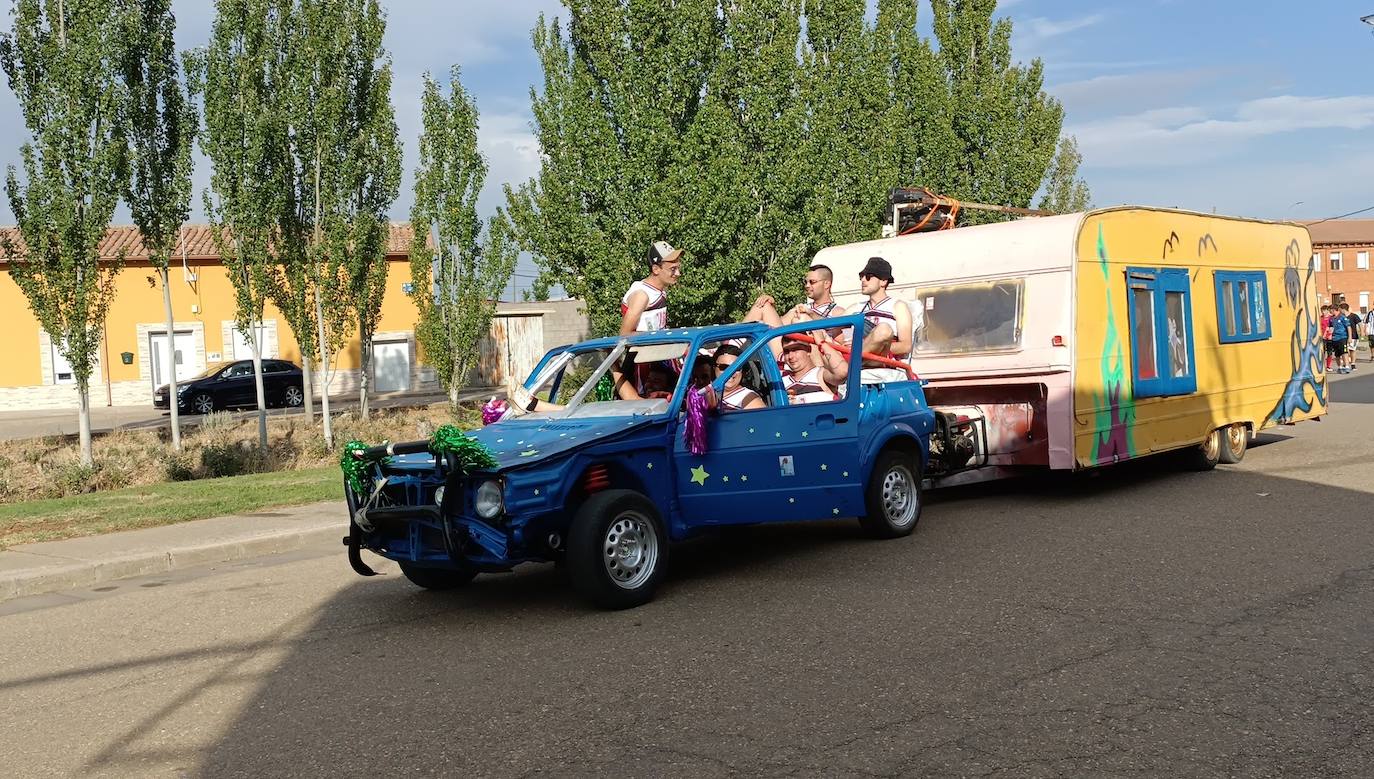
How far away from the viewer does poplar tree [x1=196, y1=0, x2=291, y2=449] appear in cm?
2097

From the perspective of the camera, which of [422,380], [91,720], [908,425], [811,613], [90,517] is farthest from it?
[422,380]

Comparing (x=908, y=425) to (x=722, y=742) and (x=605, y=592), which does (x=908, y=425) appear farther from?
(x=722, y=742)

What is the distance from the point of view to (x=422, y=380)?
4816 centimetres

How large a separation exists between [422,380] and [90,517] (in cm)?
3599

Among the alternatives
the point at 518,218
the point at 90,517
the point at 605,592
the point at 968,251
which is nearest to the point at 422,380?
the point at 518,218

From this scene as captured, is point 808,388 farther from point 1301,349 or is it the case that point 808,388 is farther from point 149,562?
point 1301,349


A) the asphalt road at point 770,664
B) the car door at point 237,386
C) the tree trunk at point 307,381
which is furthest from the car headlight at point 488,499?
the car door at point 237,386

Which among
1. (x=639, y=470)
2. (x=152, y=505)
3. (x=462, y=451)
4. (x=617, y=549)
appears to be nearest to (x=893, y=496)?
(x=639, y=470)

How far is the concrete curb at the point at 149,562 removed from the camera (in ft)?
30.2

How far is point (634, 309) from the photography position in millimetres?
9352

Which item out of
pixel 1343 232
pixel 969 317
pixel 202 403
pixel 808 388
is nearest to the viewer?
pixel 808 388

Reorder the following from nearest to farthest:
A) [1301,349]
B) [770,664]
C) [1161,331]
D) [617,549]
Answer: [770,664] → [617,549] → [1161,331] → [1301,349]

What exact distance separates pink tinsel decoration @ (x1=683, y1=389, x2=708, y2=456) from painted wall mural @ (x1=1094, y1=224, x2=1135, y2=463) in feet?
14.7

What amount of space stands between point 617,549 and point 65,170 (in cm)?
1362
